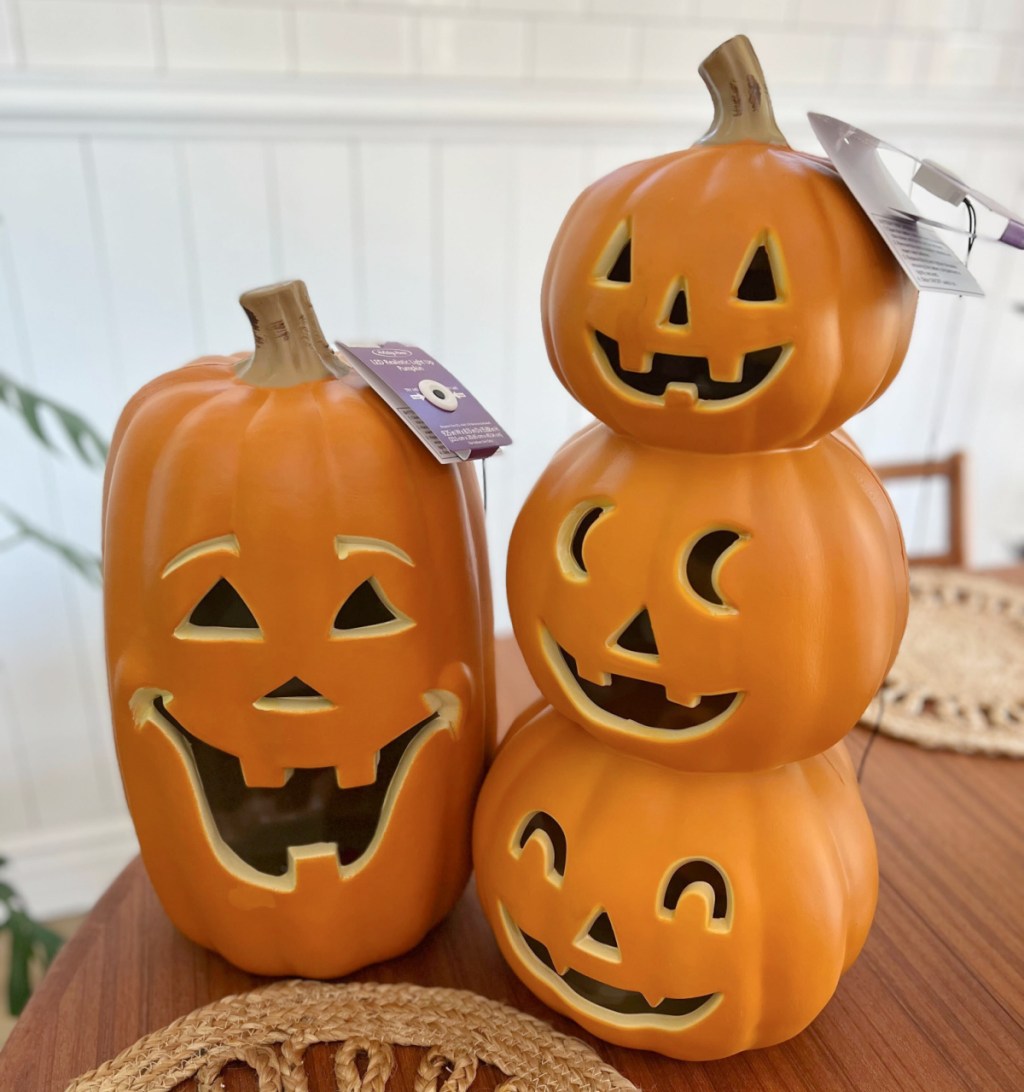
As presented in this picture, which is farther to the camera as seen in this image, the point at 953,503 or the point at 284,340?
the point at 953,503

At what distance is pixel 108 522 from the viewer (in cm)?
51

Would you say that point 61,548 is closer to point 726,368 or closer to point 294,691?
point 294,691

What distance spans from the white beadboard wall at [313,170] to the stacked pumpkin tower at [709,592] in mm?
778

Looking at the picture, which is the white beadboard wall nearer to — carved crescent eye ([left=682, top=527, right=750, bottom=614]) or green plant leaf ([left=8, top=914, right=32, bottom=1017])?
green plant leaf ([left=8, top=914, right=32, bottom=1017])

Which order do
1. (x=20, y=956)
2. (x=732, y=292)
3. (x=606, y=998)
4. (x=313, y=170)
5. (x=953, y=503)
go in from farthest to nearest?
(x=953, y=503) → (x=313, y=170) → (x=20, y=956) → (x=606, y=998) → (x=732, y=292)

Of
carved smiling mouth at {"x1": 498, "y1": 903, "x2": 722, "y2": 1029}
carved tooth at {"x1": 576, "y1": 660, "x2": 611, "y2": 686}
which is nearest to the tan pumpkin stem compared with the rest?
carved tooth at {"x1": 576, "y1": 660, "x2": 611, "y2": 686}

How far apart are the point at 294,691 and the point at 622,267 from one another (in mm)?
290

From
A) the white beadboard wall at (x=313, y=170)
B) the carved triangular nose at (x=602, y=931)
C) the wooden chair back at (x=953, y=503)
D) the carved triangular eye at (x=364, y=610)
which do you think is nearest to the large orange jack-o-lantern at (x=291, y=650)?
the carved triangular eye at (x=364, y=610)

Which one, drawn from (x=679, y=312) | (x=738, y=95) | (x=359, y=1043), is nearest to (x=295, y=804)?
(x=359, y=1043)

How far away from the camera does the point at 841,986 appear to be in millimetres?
572

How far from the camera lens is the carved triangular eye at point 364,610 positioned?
0.50m

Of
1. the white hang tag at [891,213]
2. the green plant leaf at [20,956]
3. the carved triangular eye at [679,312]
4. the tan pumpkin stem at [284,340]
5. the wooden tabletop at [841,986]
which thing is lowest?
the green plant leaf at [20,956]

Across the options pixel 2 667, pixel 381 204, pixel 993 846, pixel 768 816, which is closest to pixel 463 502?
pixel 768 816

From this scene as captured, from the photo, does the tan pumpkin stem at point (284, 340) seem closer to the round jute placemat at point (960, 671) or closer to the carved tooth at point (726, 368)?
the carved tooth at point (726, 368)
